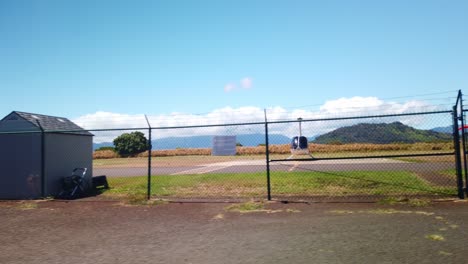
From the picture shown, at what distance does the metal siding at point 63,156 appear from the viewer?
1212 centimetres

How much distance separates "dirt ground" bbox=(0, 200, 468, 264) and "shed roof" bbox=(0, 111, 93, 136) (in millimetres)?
4216

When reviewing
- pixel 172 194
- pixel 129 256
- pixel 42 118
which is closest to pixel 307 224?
pixel 129 256

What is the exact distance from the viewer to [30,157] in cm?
1200

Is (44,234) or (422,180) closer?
(44,234)

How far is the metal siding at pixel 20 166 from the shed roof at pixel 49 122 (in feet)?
2.31

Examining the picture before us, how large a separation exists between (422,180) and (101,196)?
12.3m

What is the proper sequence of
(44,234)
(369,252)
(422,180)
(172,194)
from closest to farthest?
(369,252) → (44,234) → (172,194) → (422,180)

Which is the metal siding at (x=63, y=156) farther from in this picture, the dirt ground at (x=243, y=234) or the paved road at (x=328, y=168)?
the paved road at (x=328, y=168)

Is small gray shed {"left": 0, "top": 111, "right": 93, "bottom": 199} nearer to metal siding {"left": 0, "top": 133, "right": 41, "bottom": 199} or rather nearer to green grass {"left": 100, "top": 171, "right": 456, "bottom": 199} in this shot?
metal siding {"left": 0, "top": 133, "right": 41, "bottom": 199}

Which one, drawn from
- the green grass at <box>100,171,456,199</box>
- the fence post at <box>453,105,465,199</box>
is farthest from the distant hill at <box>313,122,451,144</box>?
the fence post at <box>453,105,465,199</box>

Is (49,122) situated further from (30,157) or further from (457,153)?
(457,153)

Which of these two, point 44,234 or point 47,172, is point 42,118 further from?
point 44,234

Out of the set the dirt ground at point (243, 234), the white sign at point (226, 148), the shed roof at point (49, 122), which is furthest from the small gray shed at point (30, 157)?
the white sign at point (226, 148)

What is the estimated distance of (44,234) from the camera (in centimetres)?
671
